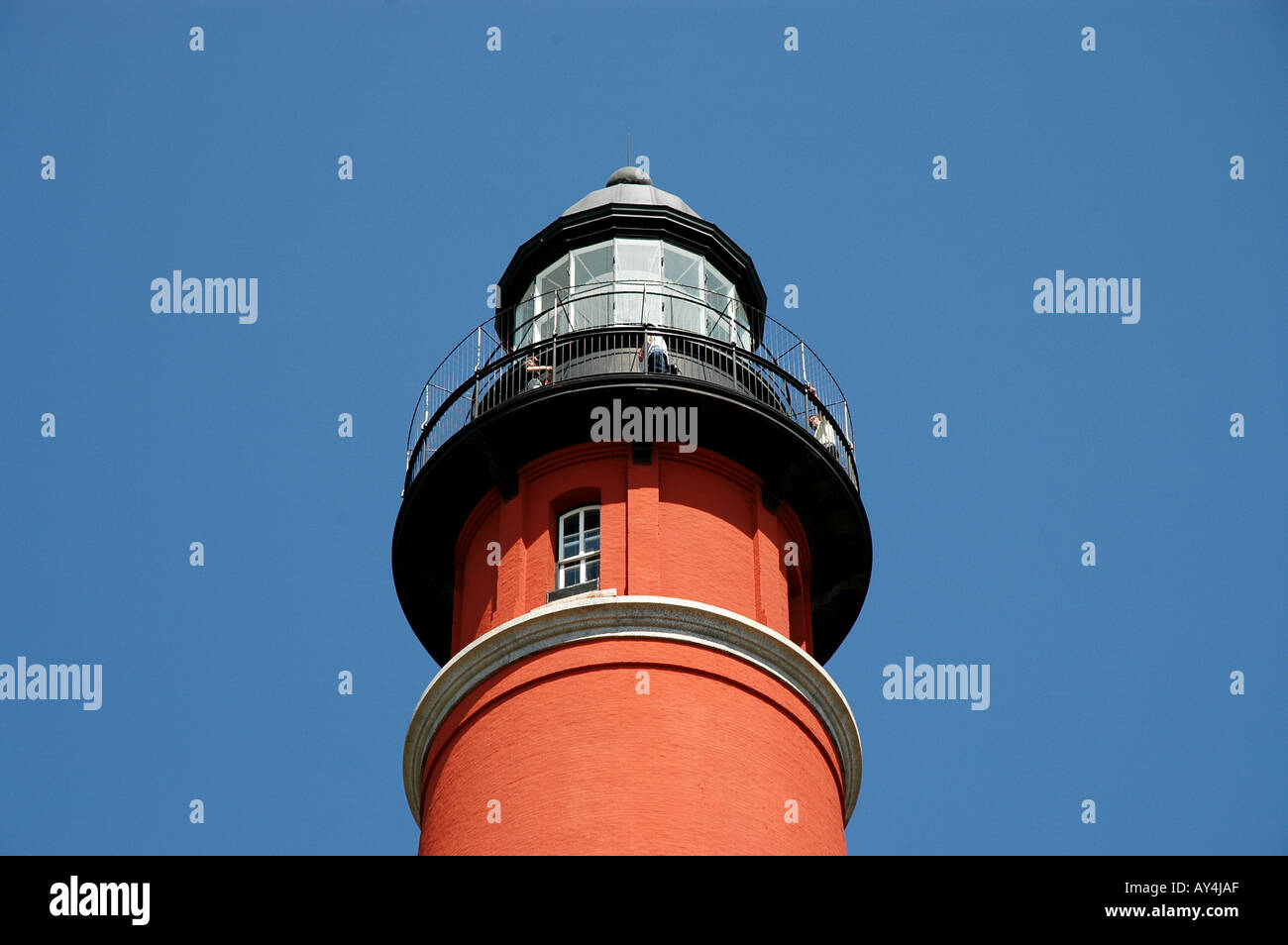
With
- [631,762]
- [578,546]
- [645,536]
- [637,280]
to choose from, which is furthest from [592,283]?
[631,762]

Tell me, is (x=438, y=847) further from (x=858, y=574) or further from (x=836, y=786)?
(x=858, y=574)

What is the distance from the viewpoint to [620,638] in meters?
29.3

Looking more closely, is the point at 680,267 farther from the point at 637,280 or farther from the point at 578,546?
the point at 578,546

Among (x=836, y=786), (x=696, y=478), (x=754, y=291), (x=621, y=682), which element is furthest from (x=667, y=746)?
(x=754, y=291)

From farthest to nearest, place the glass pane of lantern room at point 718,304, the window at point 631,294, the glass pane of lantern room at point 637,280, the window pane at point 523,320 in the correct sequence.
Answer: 1. the window pane at point 523,320
2. the glass pane of lantern room at point 718,304
3. the window at point 631,294
4. the glass pane of lantern room at point 637,280

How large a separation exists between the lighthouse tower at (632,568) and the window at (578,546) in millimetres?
37

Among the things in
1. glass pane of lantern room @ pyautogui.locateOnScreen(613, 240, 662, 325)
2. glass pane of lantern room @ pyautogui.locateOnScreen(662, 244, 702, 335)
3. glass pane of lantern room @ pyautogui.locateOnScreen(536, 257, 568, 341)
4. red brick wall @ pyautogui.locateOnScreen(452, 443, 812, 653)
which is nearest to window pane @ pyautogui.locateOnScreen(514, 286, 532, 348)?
glass pane of lantern room @ pyautogui.locateOnScreen(536, 257, 568, 341)

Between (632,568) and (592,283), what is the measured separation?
738 centimetres

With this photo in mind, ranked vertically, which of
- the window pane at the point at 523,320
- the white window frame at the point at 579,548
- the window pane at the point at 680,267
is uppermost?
the window pane at the point at 680,267

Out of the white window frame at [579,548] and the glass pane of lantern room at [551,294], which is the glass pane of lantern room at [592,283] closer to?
the glass pane of lantern room at [551,294]

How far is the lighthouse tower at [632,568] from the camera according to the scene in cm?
2808

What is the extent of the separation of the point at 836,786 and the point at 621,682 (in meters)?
3.97

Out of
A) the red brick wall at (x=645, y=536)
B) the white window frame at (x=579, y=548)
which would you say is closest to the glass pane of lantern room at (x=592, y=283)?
the red brick wall at (x=645, y=536)

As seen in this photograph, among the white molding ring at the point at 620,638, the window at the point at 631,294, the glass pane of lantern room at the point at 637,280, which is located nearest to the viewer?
the white molding ring at the point at 620,638
